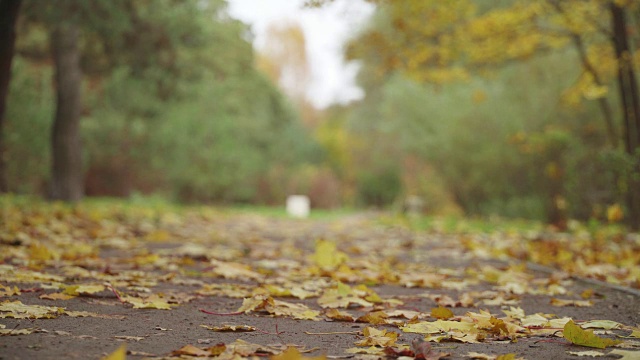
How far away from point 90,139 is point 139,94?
2.67 meters

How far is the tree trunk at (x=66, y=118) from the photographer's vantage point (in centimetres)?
1354

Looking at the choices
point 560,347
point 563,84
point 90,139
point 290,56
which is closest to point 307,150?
point 290,56

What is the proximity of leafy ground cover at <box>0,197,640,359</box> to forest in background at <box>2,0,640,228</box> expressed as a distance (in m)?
2.61

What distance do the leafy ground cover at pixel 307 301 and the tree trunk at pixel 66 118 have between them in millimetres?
6277

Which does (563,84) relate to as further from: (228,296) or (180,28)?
(228,296)

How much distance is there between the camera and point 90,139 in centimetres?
2041

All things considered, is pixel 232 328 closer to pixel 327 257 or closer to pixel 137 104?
pixel 327 257

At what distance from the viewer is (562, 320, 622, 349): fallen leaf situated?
9.81ft

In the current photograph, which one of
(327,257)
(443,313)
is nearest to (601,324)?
(443,313)

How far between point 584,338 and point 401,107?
1937cm

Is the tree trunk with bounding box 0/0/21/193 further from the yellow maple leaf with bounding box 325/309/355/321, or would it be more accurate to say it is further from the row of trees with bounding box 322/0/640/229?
the row of trees with bounding box 322/0/640/229

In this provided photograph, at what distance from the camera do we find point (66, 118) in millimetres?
13797

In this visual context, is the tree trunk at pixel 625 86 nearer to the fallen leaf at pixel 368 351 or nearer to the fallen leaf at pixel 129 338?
the fallen leaf at pixel 368 351

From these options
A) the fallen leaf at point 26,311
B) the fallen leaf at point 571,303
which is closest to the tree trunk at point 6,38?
the fallen leaf at point 26,311
